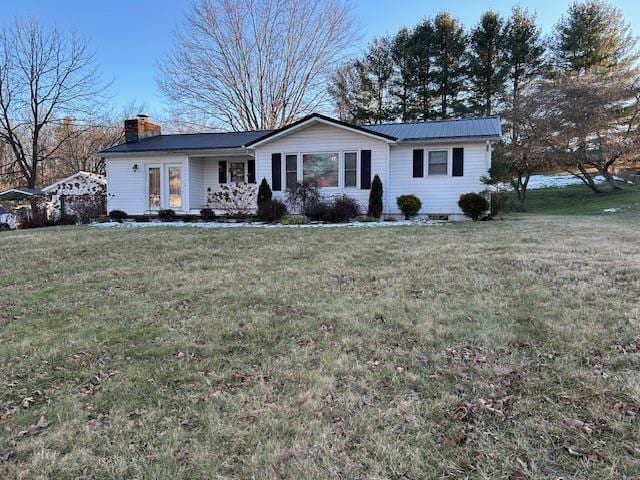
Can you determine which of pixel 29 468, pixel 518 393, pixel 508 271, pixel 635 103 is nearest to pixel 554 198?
pixel 635 103

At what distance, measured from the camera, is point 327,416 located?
2.45 m

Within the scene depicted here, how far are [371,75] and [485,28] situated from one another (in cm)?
743

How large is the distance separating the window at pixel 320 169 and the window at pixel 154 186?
233 inches

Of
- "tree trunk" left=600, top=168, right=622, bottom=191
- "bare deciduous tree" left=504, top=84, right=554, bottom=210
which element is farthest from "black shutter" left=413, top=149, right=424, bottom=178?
"tree trunk" left=600, top=168, right=622, bottom=191

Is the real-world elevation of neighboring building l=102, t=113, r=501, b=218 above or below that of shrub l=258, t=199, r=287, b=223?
above

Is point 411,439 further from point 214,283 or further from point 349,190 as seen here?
point 349,190

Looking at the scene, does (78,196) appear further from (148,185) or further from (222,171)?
(222,171)

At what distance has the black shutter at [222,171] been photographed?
16453 mm

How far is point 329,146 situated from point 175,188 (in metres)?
6.21

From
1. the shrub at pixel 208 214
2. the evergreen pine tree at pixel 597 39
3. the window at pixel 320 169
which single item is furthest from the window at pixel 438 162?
the evergreen pine tree at pixel 597 39

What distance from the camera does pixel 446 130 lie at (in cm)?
1391

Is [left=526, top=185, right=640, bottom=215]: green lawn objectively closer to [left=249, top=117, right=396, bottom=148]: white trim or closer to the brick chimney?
[left=249, top=117, right=396, bottom=148]: white trim

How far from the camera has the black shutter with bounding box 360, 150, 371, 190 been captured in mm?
13570

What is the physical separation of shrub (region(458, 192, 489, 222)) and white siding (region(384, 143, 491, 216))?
23.1 inches
